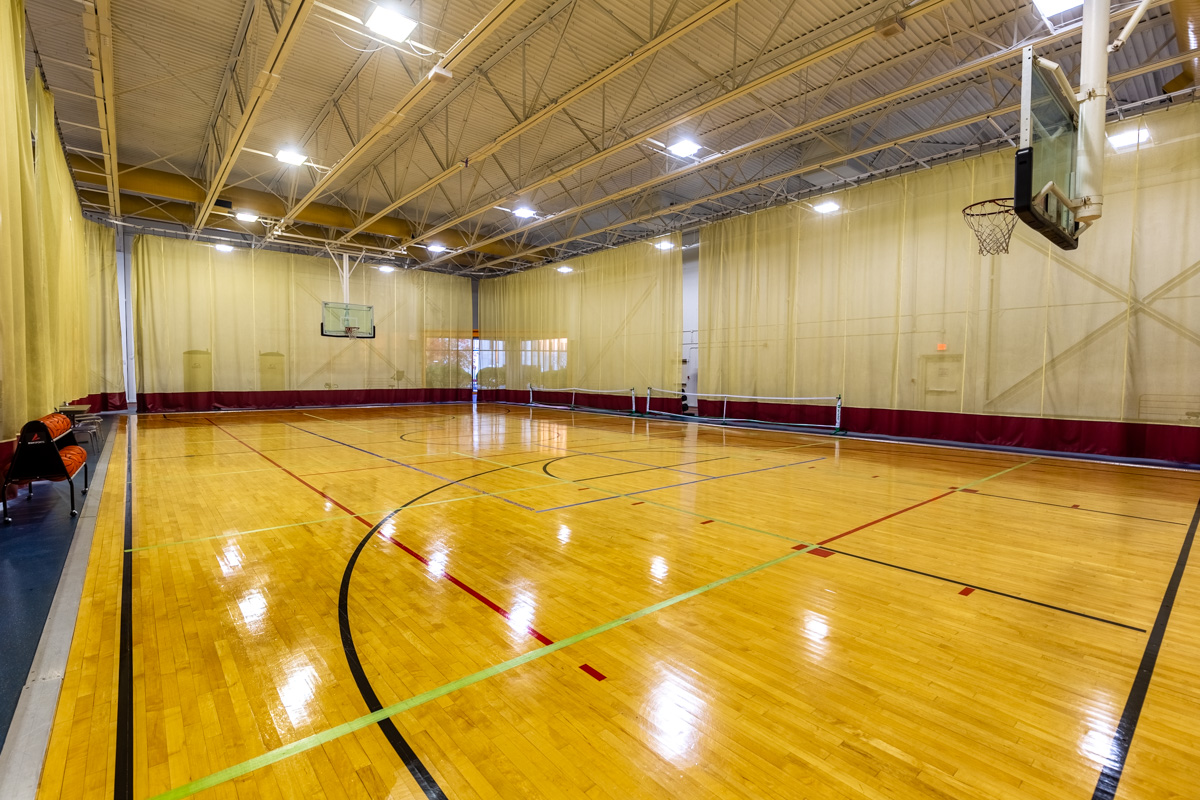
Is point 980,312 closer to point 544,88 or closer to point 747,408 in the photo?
point 747,408

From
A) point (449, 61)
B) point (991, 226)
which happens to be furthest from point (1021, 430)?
point (449, 61)

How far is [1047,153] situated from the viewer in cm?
500

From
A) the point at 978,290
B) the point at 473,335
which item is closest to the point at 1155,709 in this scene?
the point at 978,290

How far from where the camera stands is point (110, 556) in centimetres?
457

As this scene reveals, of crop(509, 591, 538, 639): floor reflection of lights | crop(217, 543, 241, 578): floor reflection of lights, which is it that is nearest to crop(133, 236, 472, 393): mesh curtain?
crop(217, 543, 241, 578): floor reflection of lights

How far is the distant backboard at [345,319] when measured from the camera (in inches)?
761

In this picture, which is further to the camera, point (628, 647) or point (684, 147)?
point (684, 147)

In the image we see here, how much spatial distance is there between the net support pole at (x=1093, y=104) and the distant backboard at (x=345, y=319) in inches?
769

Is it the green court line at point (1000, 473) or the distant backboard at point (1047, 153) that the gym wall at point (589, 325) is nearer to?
the green court line at point (1000, 473)

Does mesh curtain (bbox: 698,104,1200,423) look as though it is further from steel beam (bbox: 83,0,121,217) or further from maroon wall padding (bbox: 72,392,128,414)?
maroon wall padding (bbox: 72,392,128,414)

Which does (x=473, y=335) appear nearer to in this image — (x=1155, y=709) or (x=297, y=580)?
(x=297, y=580)

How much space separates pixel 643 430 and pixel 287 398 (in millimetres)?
14535

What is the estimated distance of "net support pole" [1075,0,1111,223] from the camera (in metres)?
5.11

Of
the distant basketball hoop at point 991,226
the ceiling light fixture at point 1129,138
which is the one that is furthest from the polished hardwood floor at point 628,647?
the ceiling light fixture at point 1129,138
